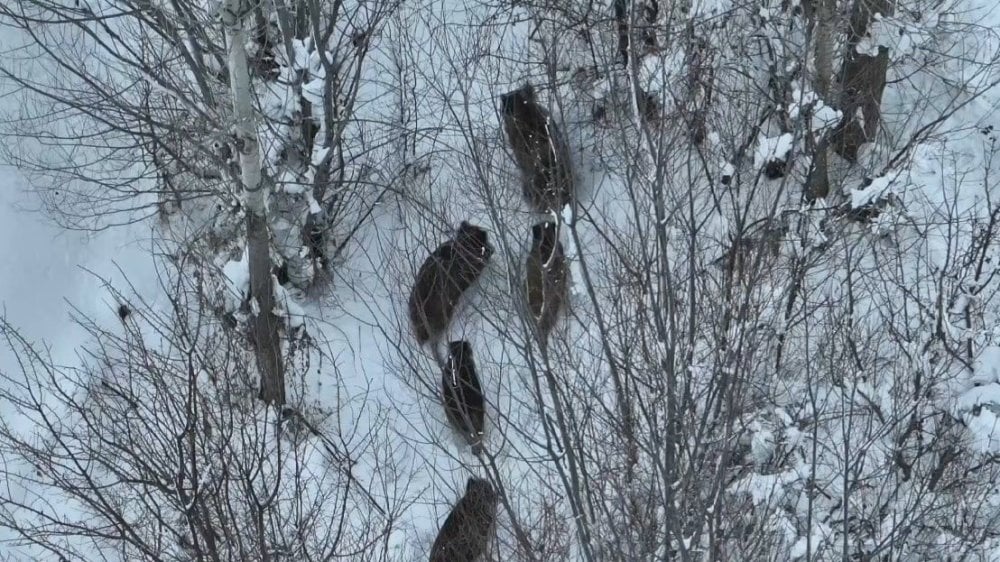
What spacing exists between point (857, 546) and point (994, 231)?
336 centimetres

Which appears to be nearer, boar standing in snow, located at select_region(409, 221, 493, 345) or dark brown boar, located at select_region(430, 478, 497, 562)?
dark brown boar, located at select_region(430, 478, 497, 562)

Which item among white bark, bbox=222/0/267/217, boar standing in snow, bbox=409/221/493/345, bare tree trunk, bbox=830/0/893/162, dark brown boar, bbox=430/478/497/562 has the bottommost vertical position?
dark brown boar, bbox=430/478/497/562

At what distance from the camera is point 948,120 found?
40.3 ft

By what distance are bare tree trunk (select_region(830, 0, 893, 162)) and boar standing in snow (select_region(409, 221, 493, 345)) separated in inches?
148

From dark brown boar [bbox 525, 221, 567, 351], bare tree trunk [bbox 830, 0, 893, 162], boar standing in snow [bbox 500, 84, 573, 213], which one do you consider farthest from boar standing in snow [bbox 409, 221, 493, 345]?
bare tree trunk [bbox 830, 0, 893, 162]

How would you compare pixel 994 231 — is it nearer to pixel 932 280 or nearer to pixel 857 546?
pixel 932 280

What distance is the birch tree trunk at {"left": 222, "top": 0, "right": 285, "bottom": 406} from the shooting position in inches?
382

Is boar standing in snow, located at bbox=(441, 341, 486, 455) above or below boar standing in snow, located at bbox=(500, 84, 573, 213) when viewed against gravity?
below

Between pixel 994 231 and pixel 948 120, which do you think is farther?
pixel 948 120

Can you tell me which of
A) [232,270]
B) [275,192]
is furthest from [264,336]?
[275,192]

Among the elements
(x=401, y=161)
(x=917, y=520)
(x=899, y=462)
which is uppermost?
(x=401, y=161)

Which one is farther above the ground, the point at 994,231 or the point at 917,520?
the point at 994,231

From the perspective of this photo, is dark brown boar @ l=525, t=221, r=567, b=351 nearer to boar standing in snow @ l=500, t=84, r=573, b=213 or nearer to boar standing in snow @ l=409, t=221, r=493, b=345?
boar standing in snow @ l=500, t=84, r=573, b=213

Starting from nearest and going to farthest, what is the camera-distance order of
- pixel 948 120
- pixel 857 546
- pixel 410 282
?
pixel 857 546 → pixel 410 282 → pixel 948 120
